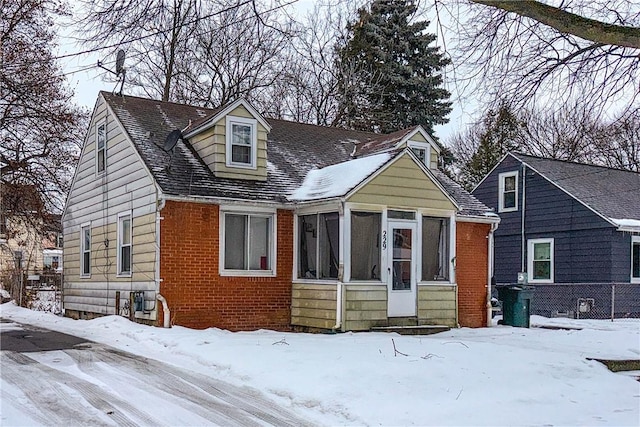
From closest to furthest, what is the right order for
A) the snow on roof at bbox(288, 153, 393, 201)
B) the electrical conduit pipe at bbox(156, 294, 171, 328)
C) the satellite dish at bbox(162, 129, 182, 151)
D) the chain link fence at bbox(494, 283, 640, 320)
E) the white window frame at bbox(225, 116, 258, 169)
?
the electrical conduit pipe at bbox(156, 294, 171, 328) → the snow on roof at bbox(288, 153, 393, 201) → the satellite dish at bbox(162, 129, 182, 151) → the white window frame at bbox(225, 116, 258, 169) → the chain link fence at bbox(494, 283, 640, 320)

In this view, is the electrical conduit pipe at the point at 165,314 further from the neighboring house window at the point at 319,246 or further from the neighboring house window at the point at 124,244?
the neighboring house window at the point at 319,246

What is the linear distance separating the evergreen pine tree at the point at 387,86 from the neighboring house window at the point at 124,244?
1661 centimetres

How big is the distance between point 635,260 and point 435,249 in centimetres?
991

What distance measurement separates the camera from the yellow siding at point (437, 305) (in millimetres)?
15008

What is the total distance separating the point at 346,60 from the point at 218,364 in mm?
23459

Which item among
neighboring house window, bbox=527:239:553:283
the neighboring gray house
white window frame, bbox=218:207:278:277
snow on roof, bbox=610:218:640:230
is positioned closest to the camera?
white window frame, bbox=218:207:278:277

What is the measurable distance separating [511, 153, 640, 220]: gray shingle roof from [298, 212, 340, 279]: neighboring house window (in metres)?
10.8

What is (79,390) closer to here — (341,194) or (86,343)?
(86,343)

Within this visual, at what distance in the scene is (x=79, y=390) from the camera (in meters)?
7.97

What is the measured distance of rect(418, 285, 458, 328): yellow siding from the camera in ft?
49.2

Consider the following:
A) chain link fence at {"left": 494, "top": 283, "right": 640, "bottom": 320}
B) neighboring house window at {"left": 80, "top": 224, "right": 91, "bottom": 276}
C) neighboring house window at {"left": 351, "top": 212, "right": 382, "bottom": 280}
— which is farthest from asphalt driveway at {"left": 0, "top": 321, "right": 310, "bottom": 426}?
chain link fence at {"left": 494, "top": 283, "right": 640, "bottom": 320}

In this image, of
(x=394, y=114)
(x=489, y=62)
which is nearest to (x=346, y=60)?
(x=394, y=114)

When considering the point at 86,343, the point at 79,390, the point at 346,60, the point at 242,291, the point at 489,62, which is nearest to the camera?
the point at 79,390

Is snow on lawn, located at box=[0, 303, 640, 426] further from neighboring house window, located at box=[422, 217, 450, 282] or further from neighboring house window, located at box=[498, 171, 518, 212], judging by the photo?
neighboring house window, located at box=[498, 171, 518, 212]
